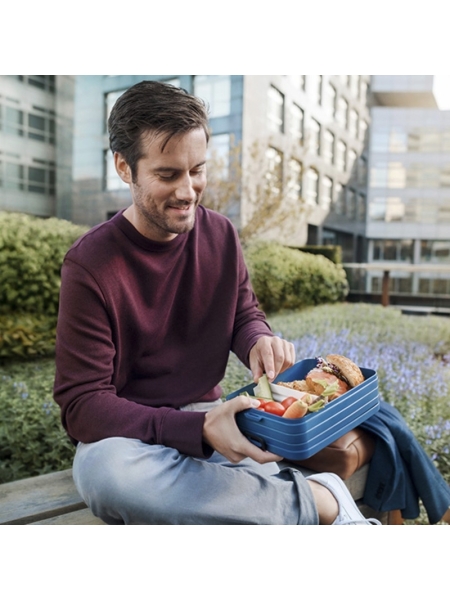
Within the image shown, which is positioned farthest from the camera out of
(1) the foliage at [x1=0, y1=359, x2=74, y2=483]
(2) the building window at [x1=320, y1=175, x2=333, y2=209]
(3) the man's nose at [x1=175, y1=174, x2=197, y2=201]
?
(2) the building window at [x1=320, y1=175, x2=333, y2=209]

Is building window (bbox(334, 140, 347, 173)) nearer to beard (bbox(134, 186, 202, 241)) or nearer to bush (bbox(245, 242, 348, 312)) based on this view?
bush (bbox(245, 242, 348, 312))

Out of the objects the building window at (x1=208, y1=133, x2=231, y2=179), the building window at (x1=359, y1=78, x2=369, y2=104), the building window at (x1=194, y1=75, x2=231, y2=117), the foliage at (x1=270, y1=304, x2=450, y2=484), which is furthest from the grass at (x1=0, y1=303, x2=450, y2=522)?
Answer: the building window at (x1=194, y1=75, x2=231, y2=117)

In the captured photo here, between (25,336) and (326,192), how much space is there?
5.86ft

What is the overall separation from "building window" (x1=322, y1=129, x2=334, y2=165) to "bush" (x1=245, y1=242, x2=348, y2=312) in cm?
51

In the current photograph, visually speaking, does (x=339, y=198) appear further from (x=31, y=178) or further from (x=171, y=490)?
(x=171, y=490)

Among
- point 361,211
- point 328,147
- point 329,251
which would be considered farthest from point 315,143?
point 329,251

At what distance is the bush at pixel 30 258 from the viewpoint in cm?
297

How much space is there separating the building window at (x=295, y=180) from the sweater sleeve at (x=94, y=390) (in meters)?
1.86

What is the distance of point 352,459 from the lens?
159cm

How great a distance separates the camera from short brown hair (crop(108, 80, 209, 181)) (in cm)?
136
